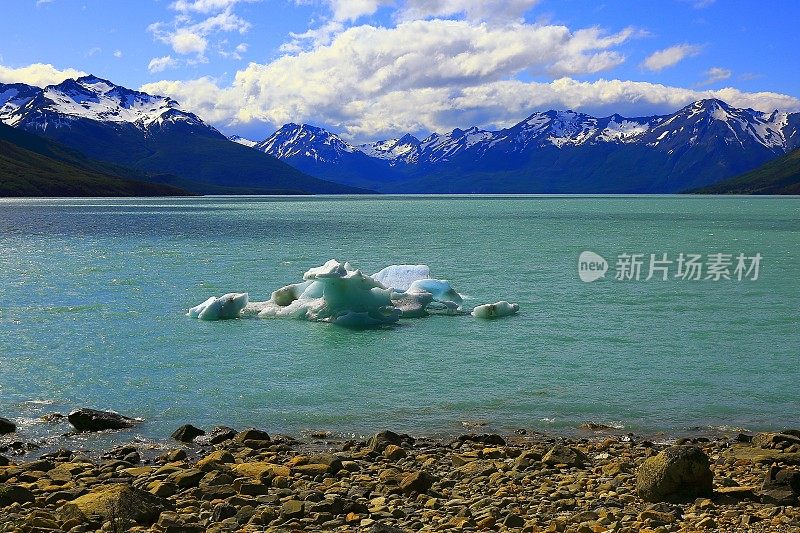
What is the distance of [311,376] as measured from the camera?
859 inches

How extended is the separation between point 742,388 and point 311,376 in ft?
37.5

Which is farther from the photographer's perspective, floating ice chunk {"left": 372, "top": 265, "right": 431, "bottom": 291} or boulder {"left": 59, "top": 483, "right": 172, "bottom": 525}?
floating ice chunk {"left": 372, "top": 265, "right": 431, "bottom": 291}

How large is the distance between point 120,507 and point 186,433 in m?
5.48

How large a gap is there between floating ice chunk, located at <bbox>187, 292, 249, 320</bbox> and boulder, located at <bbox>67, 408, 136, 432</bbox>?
562 inches

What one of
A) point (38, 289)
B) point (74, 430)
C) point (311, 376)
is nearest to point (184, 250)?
point (38, 289)

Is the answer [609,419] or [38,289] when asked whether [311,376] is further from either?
[38,289]

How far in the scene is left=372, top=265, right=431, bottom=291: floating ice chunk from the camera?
35.4m

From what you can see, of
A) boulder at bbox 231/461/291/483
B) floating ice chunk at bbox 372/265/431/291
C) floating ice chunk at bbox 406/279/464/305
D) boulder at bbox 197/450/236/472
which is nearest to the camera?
boulder at bbox 231/461/291/483

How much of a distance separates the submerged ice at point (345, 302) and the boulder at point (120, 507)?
57.8 feet

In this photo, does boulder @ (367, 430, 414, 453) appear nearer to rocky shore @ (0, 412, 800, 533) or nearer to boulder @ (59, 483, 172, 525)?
rocky shore @ (0, 412, 800, 533)

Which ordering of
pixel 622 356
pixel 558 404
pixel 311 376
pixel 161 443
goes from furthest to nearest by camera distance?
pixel 622 356
pixel 311 376
pixel 558 404
pixel 161 443

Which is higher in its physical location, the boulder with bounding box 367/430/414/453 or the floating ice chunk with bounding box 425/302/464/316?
the floating ice chunk with bounding box 425/302/464/316

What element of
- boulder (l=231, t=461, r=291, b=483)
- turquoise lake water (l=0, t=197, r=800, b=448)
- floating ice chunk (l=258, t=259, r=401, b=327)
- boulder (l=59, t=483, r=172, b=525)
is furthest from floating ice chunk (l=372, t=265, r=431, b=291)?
boulder (l=59, t=483, r=172, b=525)

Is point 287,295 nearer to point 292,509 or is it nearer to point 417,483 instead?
point 417,483
